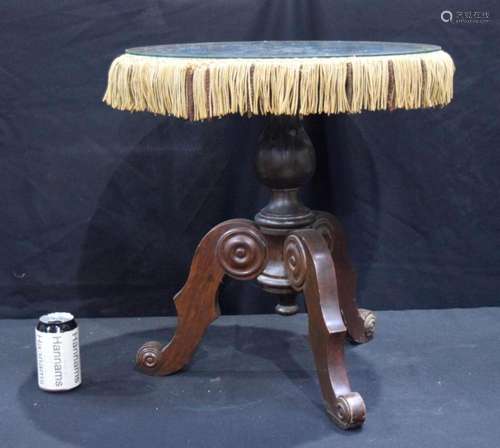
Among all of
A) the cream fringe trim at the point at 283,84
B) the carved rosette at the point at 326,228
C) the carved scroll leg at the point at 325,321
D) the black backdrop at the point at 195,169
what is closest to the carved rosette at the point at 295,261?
the carved scroll leg at the point at 325,321

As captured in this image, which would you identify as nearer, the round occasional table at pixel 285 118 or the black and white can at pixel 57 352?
the round occasional table at pixel 285 118

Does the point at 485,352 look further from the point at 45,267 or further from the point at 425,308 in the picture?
the point at 45,267

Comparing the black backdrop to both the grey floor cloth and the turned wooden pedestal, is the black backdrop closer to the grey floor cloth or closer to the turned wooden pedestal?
the grey floor cloth

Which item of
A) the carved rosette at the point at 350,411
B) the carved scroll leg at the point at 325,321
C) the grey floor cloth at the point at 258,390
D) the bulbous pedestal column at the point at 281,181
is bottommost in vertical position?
the grey floor cloth at the point at 258,390

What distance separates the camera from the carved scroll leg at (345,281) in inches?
63.9

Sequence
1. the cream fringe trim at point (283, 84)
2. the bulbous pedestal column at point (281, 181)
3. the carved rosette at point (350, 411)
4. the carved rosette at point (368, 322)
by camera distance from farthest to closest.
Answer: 1. the carved rosette at point (368, 322)
2. the bulbous pedestal column at point (281, 181)
3. the carved rosette at point (350, 411)
4. the cream fringe trim at point (283, 84)

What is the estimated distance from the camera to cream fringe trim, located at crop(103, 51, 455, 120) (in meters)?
1.22

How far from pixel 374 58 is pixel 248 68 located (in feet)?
0.58

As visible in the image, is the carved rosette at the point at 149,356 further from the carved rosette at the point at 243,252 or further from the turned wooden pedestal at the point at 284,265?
the carved rosette at the point at 243,252

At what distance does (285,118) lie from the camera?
1485 millimetres

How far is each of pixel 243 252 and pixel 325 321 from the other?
0.65 ft

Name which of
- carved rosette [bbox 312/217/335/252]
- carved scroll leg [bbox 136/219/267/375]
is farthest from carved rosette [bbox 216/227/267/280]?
carved rosette [bbox 312/217/335/252]

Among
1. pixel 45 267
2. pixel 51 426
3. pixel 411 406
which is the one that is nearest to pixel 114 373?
pixel 51 426

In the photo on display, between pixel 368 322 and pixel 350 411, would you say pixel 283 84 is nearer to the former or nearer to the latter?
pixel 350 411
